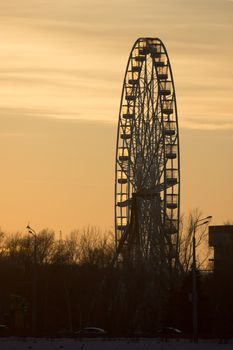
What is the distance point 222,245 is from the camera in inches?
7067

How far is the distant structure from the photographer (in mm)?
148000

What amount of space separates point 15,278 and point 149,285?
28.6 metres

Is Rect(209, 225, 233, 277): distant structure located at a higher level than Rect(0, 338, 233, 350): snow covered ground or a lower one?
higher

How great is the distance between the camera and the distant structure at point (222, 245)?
148000 millimetres

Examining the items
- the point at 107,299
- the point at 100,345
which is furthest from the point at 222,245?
the point at 100,345

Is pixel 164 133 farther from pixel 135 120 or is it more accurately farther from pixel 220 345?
pixel 220 345

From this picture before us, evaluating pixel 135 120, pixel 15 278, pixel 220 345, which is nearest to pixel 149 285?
pixel 135 120

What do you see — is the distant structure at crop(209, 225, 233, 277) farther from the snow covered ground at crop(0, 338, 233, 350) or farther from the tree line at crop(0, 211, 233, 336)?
the snow covered ground at crop(0, 338, 233, 350)

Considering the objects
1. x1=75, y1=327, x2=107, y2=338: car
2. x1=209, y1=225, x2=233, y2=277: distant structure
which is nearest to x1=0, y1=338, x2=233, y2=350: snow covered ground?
x1=75, y1=327, x2=107, y2=338: car

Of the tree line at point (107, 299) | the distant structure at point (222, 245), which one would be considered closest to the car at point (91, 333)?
the tree line at point (107, 299)

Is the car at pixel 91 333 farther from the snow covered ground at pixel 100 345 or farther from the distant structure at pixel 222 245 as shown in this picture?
the distant structure at pixel 222 245

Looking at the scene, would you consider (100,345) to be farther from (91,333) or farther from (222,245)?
(222,245)

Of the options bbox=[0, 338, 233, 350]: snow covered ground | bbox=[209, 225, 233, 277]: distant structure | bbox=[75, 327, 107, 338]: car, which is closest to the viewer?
bbox=[0, 338, 233, 350]: snow covered ground

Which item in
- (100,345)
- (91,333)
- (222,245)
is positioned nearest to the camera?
(100,345)
